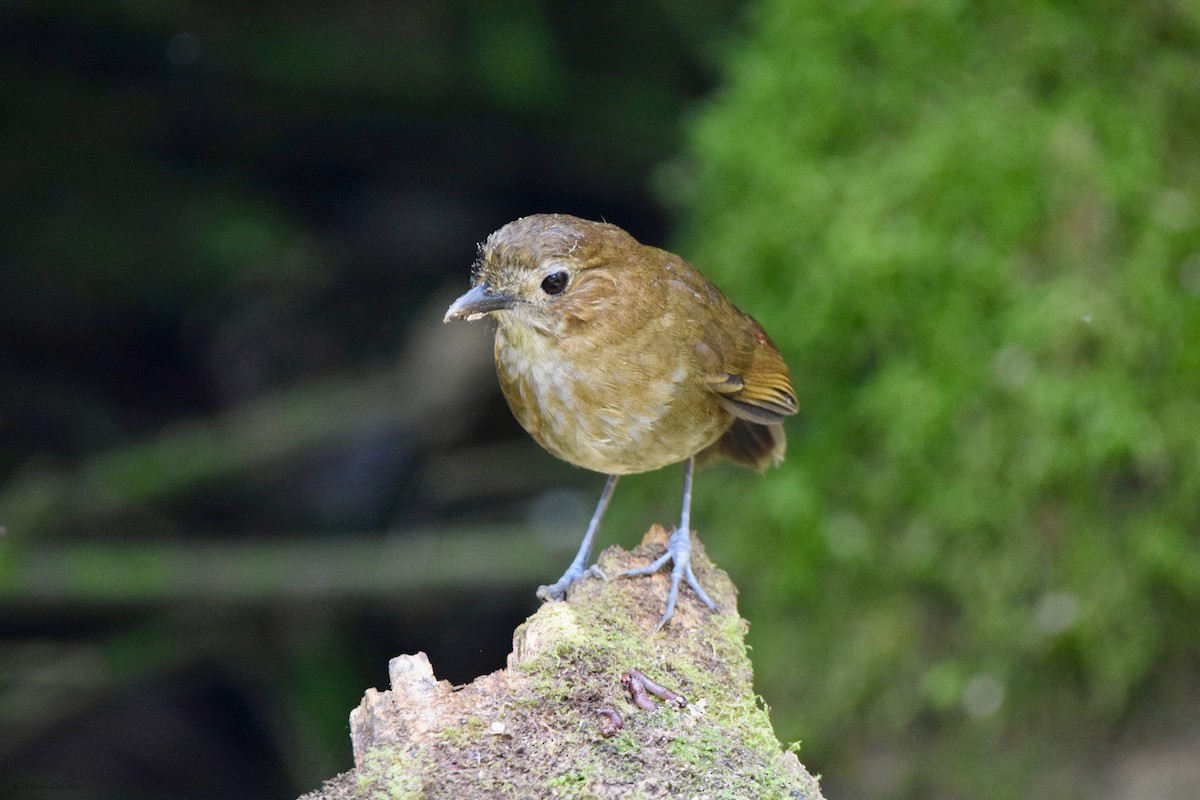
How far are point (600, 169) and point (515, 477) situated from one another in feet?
5.22

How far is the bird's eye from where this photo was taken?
292 centimetres

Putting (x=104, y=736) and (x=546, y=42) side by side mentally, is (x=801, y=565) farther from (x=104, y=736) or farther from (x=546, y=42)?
(x=104, y=736)

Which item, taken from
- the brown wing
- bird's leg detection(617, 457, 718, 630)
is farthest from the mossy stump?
the brown wing

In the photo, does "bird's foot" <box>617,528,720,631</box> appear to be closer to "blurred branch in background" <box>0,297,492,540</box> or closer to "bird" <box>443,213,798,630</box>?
"bird" <box>443,213,798,630</box>

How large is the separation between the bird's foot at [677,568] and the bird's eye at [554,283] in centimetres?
→ 65

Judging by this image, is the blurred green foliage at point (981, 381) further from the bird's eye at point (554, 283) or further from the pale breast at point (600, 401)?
the bird's eye at point (554, 283)

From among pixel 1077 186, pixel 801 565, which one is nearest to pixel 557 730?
pixel 801 565

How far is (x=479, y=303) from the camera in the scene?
290 cm

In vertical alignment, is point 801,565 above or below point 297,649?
below

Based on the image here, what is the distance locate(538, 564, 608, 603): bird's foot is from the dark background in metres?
1.45

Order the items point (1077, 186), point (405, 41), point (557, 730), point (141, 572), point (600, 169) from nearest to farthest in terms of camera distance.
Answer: point (557, 730) → point (1077, 186) → point (141, 572) → point (405, 41) → point (600, 169)

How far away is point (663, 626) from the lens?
8.35 feet

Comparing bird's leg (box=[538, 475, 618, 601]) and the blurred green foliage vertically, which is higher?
the blurred green foliage

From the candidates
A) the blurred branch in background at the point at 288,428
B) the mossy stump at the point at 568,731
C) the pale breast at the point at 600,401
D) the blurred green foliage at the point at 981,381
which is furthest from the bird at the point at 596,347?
the blurred branch in background at the point at 288,428
